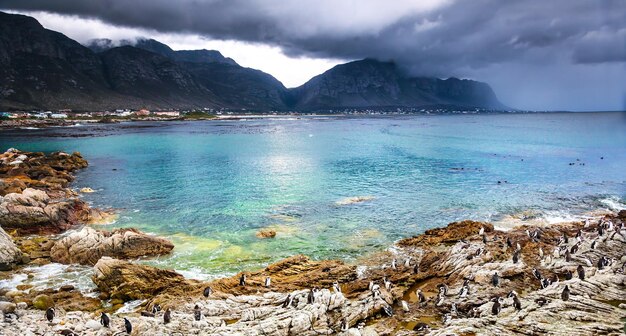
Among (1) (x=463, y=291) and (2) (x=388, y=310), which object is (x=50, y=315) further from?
(1) (x=463, y=291)

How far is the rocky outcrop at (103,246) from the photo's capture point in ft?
91.6

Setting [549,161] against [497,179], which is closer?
[497,179]

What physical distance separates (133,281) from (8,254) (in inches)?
444

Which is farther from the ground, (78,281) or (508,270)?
(508,270)

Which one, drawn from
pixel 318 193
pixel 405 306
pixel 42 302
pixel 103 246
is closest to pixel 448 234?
pixel 405 306

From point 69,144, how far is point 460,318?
11308 cm

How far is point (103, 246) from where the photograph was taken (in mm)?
28906

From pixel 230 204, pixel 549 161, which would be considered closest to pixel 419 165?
pixel 549 161

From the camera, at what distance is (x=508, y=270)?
2341cm

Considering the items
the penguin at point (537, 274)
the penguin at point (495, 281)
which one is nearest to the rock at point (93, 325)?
the penguin at point (495, 281)

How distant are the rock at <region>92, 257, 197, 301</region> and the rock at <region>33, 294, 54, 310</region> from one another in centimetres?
277

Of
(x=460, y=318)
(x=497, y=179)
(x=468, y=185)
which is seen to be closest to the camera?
(x=460, y=318)

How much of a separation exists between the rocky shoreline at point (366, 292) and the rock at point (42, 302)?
0.29 feet

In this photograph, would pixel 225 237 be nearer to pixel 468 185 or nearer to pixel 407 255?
pixel 407 255
